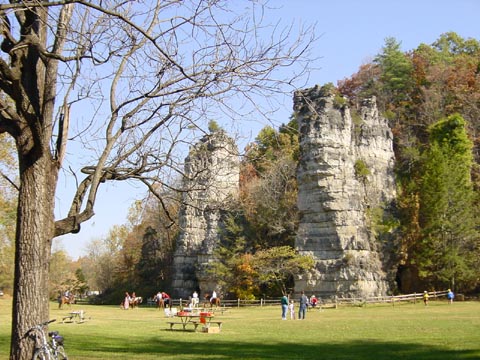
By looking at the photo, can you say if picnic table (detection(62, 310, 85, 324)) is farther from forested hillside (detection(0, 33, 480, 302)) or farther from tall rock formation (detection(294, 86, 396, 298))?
tall rock formation (detection(294, 86, 396, 298))

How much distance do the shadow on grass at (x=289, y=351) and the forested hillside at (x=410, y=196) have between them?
17.4 meters

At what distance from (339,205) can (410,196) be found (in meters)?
8.90

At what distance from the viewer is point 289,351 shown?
14312mm

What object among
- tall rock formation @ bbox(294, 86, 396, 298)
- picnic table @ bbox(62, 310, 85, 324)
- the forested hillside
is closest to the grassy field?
picnic table @ bbox(62, 310, 85, 324)

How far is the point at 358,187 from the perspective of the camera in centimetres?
4619

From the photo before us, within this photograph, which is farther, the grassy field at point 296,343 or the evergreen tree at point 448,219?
the evergreen tree at point 448,219

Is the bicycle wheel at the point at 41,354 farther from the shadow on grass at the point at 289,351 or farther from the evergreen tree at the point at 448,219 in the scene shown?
the evergreen tree at the point at 448,219

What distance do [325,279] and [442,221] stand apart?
400 inches

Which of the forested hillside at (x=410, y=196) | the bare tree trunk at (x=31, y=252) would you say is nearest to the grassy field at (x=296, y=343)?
the bare tree trunk at (x=31, y=252)

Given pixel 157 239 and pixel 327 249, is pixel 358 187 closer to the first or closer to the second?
pixel 327 249

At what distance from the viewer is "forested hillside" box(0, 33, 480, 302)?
145 feet

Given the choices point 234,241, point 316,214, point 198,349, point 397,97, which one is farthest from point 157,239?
point 198,349

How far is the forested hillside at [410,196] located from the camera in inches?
1740

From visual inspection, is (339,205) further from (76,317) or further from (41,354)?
(41,354)
